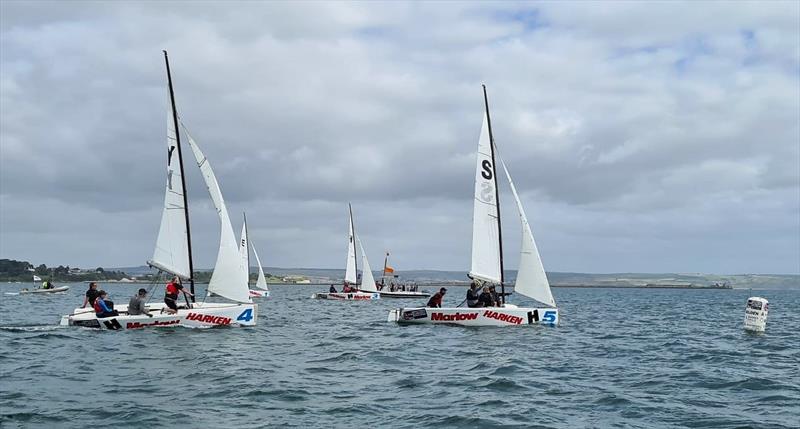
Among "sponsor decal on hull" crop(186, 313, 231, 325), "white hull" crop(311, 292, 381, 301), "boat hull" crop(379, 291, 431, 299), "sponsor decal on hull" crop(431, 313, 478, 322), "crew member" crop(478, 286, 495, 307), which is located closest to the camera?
"sponsor decal on hull" crop(186, 313, 231, 325)

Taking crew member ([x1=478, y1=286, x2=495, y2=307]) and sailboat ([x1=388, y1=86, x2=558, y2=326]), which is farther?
crew member ([x1=478, y1=286, x2=495, y2=307])

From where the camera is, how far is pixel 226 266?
1204 inches

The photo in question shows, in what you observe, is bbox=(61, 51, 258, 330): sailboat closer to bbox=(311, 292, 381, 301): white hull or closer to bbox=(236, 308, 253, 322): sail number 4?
bbox=(236, 308, 253, 322): sail number 4

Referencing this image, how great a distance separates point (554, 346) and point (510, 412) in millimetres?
11580

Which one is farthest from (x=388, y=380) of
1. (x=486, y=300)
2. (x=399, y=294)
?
(x=399, y=294)

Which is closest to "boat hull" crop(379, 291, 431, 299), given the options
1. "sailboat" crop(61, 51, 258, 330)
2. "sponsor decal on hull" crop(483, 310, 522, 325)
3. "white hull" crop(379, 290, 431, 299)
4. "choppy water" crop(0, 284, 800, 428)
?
"white hull" crop(379, 290, 431, 299)

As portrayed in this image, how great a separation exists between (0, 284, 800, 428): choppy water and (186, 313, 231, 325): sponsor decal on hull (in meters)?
0.96

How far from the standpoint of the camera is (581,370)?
798 inches

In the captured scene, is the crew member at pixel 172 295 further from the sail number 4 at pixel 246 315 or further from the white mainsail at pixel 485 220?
the white mainsail at pixel 485 220

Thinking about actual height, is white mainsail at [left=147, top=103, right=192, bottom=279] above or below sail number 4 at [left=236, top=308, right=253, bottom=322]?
above

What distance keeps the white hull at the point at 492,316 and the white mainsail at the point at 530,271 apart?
77cm

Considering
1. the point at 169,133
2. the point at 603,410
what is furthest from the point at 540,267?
the point at 603,410

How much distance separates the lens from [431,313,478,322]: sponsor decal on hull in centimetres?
3216

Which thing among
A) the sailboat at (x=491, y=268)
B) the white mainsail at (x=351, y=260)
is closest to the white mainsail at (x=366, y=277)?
the white mainsail at (x=351, y=260)
